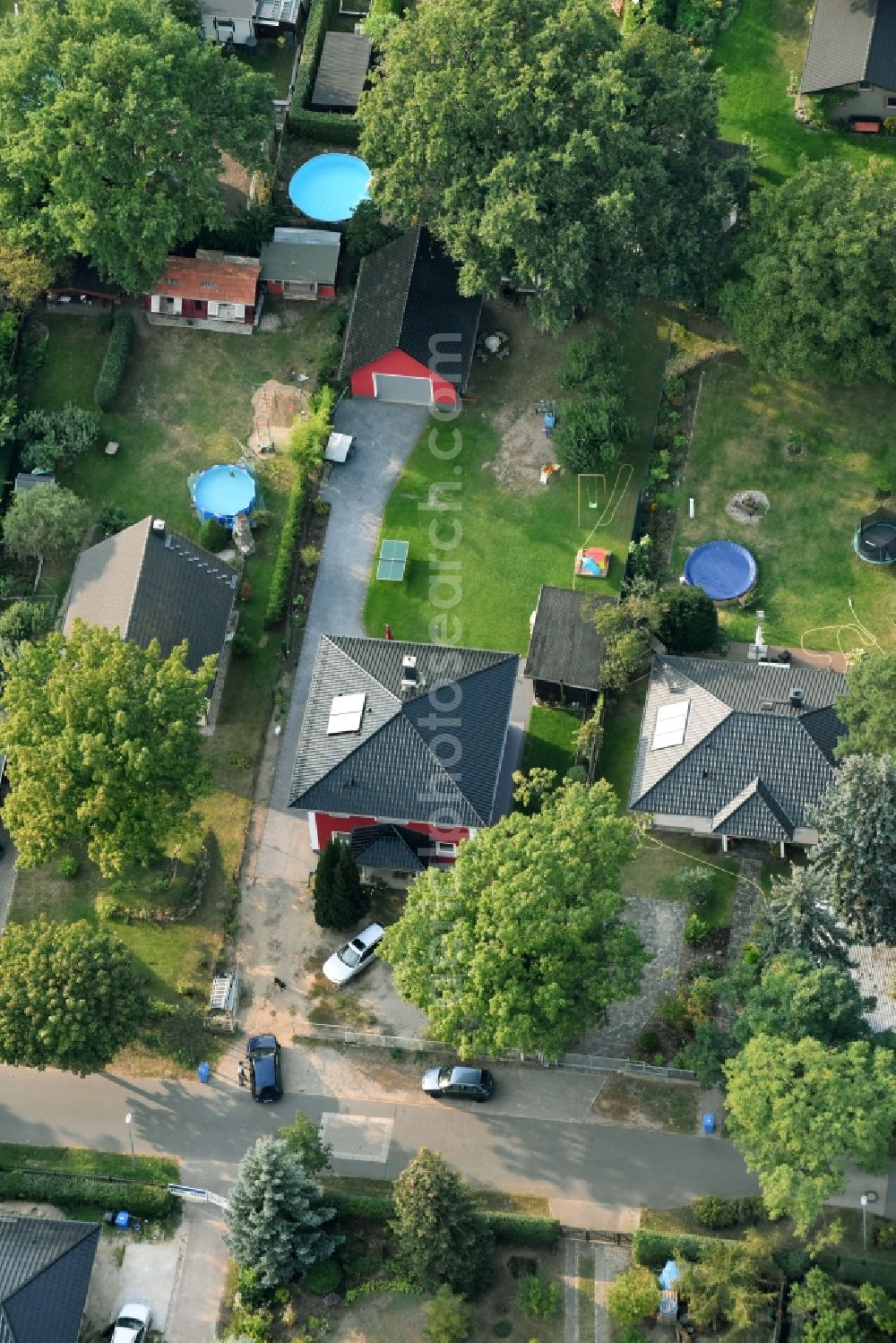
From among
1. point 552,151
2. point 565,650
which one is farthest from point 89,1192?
point 552,151

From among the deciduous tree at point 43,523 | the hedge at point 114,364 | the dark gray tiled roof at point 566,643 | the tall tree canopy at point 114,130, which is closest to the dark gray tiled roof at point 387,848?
the dark gray tiled roof at point 566,643

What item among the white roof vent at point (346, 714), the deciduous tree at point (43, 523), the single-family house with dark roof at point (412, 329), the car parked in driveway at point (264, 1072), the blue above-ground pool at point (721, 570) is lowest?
the car parked in driveway at point (264, 1072)

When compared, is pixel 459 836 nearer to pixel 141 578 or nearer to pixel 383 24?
pixel 141 578

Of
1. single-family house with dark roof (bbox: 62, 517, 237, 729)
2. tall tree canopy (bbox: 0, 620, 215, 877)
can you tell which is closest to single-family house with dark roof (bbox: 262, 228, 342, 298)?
single-family house with dark roof (bbox: 62, 517, 237, 729)

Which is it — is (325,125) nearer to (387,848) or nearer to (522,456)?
(522,456)

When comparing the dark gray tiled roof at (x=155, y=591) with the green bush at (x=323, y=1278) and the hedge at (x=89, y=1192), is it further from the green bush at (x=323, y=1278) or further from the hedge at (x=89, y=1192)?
the green bush at (x=323, y=1278)

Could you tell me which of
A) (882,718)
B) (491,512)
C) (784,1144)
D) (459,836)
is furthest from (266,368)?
(784,1144)

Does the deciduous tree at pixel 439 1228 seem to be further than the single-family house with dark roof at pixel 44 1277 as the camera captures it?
Yes
